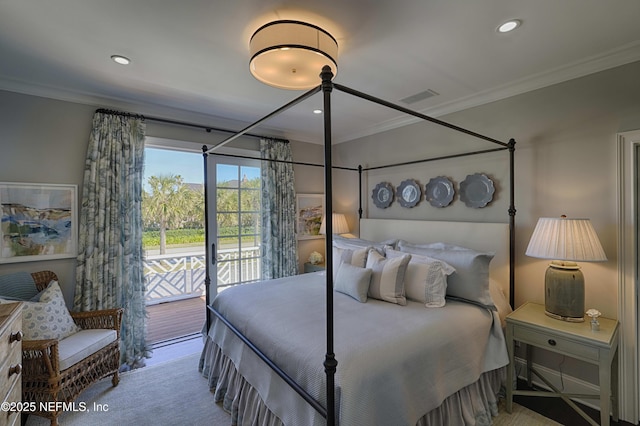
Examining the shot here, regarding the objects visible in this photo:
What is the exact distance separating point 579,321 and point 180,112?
4219 millimetres

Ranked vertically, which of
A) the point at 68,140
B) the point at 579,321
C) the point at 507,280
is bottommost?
the point at 579,321

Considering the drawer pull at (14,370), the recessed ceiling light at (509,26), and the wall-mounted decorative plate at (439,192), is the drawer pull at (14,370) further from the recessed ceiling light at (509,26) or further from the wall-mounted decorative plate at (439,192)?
the wall-mounted decorative plate at (439,192)

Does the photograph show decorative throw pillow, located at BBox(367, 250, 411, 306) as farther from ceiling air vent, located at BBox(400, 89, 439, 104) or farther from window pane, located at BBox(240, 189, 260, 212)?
window pane, located at BBox(240, 189, 260, 212)

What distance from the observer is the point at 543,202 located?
8.09ft

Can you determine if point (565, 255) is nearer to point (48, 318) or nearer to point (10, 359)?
point (10, 359)

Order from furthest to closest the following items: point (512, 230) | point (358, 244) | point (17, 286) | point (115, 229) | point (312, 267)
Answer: point (312, 267)
point (358, 244)
point (115, 229)
point (512, 230)
point (17, 286)

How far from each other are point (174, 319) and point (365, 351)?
12.2 feet

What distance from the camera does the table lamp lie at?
1.96m

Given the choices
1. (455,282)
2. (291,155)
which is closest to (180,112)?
(291,155)

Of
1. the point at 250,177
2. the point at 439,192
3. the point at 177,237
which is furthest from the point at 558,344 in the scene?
the point at 177,237

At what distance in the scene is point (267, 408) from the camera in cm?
169

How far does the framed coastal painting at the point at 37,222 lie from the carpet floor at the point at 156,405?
1.31 meters

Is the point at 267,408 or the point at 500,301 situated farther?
the point at 500,301

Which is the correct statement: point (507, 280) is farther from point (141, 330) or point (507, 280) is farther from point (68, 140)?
point (68, 140)
